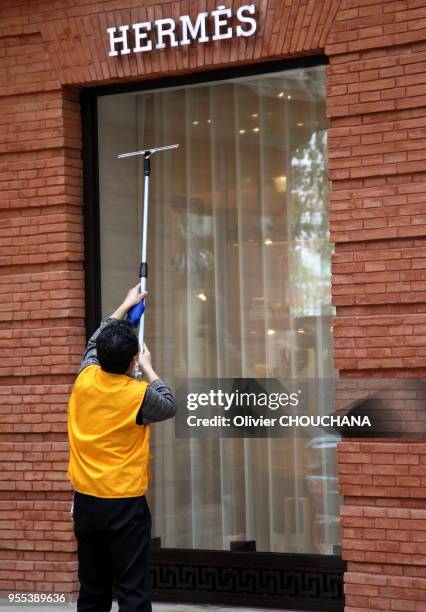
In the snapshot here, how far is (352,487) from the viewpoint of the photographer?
753 centimetres

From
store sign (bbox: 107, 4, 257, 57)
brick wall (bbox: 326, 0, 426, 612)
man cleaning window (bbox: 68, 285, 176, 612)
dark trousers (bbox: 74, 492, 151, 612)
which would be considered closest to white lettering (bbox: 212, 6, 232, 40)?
store sign (bbox: 107, 4, 257, 57)

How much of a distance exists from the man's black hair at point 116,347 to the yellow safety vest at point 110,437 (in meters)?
0.07

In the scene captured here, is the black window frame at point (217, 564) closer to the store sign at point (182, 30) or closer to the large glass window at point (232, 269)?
the large glass window at point (232, 269)

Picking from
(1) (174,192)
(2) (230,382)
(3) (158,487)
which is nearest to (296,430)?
(2) (230,382)

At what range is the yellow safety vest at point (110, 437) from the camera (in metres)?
5.64

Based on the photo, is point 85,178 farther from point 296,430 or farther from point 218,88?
point 296,430

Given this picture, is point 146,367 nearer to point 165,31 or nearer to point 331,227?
point 331,227

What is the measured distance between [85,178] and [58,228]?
0.51 meters

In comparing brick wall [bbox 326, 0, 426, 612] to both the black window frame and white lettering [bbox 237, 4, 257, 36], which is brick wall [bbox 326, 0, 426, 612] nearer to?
the black window frame

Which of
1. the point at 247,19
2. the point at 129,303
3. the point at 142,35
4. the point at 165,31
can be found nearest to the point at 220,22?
the point at 247,19

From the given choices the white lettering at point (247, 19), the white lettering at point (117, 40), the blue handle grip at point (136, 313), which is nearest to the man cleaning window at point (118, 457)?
the blue handle grip at point (136, 313)

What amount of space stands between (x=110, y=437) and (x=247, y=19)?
3.68 metres

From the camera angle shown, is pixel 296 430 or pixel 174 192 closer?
pixel 296 430

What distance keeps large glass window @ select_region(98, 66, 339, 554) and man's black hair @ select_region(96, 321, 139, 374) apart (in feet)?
9.66
